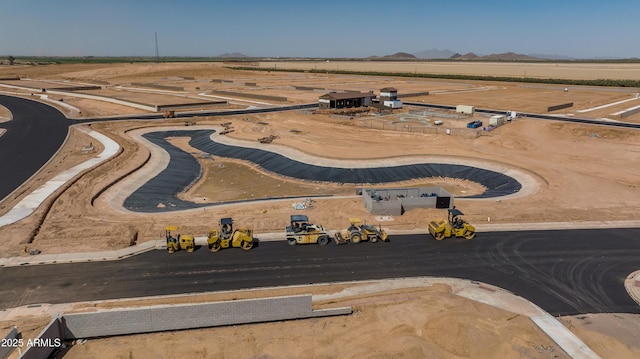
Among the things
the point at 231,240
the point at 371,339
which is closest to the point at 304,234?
the point at 231,240

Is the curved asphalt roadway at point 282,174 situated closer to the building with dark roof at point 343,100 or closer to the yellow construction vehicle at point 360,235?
the yellow construction vehicle at point 360,235

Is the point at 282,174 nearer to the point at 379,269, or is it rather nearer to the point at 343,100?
the point at 379,269

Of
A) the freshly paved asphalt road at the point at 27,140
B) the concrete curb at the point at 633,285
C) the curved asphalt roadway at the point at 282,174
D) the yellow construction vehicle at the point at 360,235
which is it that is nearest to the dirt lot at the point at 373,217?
the curved asphalt roadway at the point at 282,174

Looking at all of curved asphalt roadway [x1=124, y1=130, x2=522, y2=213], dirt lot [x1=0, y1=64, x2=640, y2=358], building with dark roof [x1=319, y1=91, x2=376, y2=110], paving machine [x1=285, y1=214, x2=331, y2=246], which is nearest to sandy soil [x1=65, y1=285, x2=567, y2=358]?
dirt lot [x1=0, y1=64, x2=640, y2=358]

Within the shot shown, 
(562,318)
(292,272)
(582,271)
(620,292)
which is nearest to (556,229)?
(582,271)

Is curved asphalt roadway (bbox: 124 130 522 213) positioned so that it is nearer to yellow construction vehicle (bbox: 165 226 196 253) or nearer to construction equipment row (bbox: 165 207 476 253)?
yellow construction vehicle (bbox: 165 226 196 253)
